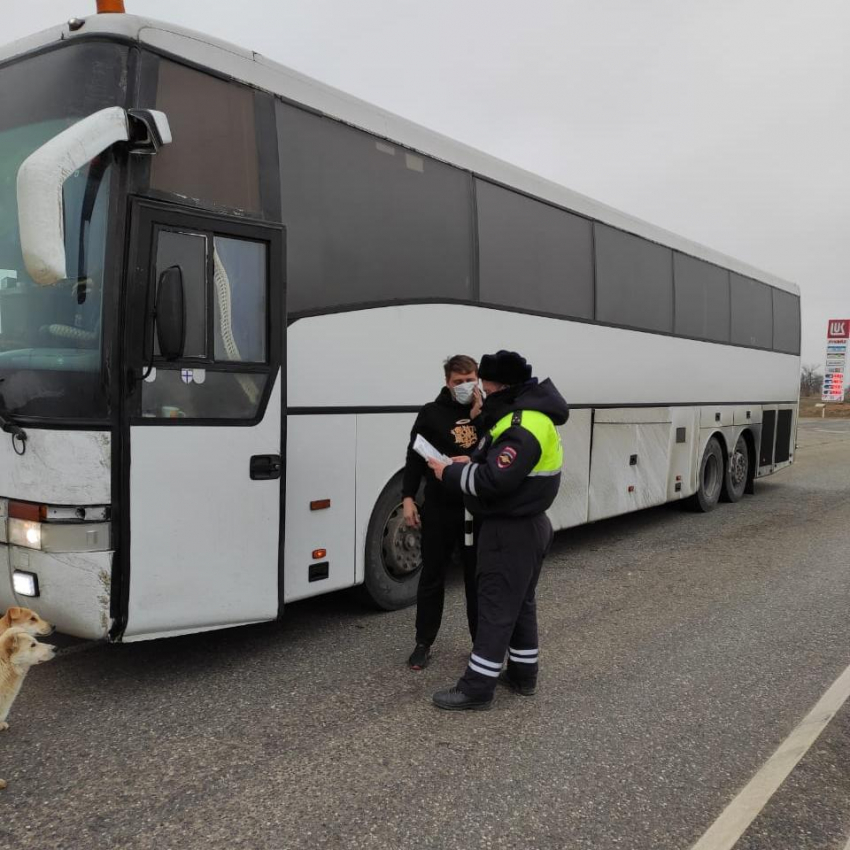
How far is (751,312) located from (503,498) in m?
8.81

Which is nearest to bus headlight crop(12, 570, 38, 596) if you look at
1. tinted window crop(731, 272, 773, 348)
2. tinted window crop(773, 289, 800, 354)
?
tinted window crop(731, 272, 773, 348)

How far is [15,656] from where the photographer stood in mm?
3168

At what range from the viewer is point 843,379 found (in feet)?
125

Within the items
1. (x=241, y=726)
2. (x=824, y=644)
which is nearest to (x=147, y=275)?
(x=241, y=726)

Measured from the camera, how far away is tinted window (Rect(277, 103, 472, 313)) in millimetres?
4453

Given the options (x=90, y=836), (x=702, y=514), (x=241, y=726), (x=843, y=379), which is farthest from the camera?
(x=843, y=379)

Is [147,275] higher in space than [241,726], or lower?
higher

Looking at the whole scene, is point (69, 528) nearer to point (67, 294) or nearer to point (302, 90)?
point (67, 294)

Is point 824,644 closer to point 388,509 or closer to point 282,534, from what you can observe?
point 388,509

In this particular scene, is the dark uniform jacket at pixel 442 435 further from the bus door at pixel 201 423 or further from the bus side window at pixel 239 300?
the bus side window at pixel 239 300

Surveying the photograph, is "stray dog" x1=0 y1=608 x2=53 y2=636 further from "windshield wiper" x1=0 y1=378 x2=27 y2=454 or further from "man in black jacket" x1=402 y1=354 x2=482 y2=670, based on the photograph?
"man in black jacket" x1=402 y1=354 x2=482 y2=670

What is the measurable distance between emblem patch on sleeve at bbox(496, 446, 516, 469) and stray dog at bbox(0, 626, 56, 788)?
6.91ft

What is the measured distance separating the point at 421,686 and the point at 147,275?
2557 millimetres

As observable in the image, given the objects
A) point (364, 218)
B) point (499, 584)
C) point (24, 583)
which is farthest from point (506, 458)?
point (24, 583)
